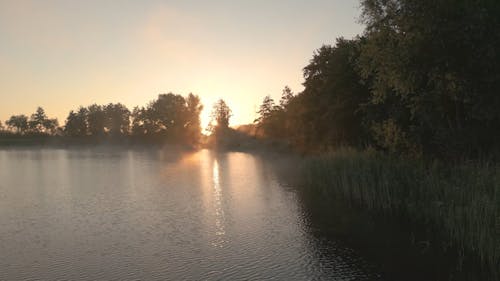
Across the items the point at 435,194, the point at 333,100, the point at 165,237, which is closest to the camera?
the point at 435,194

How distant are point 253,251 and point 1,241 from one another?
1152 cm

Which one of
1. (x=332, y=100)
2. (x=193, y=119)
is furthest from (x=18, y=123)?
(x=332, y=100)

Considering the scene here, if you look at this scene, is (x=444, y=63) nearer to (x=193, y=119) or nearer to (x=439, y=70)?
(x=439, y=70)

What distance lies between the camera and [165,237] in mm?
19641

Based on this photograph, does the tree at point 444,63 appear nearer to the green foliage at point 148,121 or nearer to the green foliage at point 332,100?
the green foliage at point 332,100

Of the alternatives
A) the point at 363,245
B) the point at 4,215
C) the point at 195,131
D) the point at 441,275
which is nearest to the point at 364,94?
the point at 363,245

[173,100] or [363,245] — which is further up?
[173,100]

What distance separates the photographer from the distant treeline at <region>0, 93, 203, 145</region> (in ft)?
529

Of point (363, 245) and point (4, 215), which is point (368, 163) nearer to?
point (363, 245)

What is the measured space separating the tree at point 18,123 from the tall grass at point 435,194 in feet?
638

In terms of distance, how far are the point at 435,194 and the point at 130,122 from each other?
586 feet

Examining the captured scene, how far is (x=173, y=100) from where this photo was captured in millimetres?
167625

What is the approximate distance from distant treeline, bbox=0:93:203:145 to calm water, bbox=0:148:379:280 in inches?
4980

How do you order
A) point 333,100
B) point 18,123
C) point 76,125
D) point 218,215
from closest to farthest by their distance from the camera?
point 218,215
point 333,100
point 76,125
point 18,123
